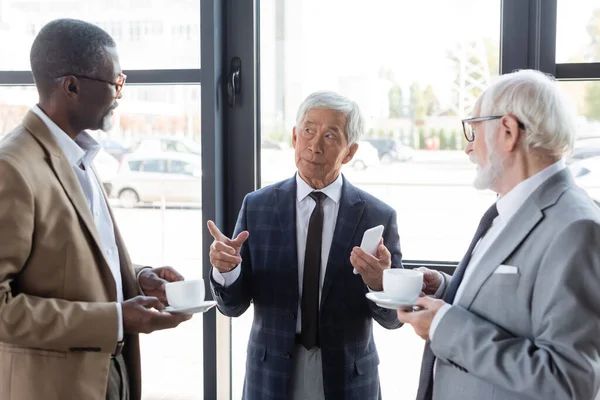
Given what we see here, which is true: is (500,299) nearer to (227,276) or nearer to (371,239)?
(371,239)

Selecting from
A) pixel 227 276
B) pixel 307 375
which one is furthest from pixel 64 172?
pixel 307 375

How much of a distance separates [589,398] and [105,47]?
1504 mm

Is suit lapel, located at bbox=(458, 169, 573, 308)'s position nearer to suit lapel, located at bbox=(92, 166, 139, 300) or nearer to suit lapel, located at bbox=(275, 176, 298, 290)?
suit lapel, located at bbox=(275, 176, 298, 290)

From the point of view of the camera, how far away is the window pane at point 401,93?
2541 millimetres

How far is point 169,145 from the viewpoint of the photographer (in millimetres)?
2760

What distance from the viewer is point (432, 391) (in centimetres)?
160

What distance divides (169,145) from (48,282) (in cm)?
136

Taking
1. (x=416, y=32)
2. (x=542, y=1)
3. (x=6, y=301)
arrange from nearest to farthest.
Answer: (x=6, y=301)
(x=542, y=1)
(x=416, y=32)

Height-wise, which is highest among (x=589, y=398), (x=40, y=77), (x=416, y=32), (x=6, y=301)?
(x=416, y=32)

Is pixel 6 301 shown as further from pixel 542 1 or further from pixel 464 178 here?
pixel 542 1

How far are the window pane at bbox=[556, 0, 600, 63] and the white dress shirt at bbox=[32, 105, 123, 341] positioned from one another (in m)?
1.87

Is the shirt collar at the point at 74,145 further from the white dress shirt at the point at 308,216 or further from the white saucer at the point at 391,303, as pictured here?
the white saucer at the point at 391,303

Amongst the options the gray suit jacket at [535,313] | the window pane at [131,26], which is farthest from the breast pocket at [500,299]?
the window pane at [131,26]

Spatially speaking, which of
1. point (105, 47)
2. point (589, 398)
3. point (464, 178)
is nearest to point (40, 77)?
point (105, 47)
